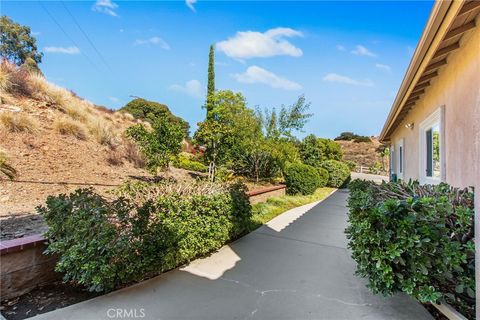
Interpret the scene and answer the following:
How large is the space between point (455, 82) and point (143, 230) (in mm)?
4852

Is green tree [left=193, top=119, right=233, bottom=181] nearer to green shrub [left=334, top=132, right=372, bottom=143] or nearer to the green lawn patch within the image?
the green lawn patch

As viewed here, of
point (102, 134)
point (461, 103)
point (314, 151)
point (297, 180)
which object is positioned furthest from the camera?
point (314, 151)

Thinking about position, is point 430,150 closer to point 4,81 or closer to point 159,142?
point 159,142

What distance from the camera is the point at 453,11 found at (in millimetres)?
2582

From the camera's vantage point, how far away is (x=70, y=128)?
433 inches

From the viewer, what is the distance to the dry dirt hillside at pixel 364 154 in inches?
1362

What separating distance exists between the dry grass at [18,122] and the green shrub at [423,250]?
1096cm

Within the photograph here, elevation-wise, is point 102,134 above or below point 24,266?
above

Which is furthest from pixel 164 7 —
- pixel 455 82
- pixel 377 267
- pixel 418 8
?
pixel 377 267

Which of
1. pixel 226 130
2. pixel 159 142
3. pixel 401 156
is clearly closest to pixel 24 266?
pixel 159 142

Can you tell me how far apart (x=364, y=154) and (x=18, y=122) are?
36462 millimetres

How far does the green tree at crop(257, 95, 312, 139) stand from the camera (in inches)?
597

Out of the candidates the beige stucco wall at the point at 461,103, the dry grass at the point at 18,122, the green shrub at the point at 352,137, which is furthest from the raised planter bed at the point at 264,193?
the green shrub at the point at 352,137

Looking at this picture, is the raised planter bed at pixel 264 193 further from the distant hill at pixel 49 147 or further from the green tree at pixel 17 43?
the green tree at pixel 17 43
